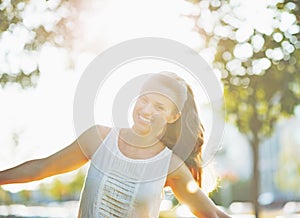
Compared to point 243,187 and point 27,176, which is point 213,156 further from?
point 243,187

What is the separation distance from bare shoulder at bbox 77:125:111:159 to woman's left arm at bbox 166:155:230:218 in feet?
0.89

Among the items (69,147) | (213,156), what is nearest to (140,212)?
(69,147)

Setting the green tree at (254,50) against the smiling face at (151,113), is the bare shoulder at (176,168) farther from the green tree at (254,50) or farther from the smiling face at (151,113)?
the green tree at (254,50)

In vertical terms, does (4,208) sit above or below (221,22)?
below

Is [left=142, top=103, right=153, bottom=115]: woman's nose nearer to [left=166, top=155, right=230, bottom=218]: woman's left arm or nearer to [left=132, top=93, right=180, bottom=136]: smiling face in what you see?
[left=132, top=93, right=180, bottom=136]: smiling face

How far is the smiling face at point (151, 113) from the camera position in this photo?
9.57 ft

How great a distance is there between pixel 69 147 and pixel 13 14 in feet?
7.08

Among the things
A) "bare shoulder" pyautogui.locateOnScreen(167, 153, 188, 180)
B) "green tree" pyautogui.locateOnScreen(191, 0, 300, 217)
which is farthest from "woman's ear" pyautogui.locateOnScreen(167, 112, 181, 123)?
"green tree" pyautogui.locateOnScreen(191, 0, 300, 217)

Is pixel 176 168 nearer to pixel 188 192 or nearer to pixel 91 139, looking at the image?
pixel 188 192

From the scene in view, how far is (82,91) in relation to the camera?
3805 millimetres

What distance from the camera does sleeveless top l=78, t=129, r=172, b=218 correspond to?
294 centimetres

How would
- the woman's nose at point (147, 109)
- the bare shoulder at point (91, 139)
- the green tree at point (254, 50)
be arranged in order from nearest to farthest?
the woman's nose at point (147, 109), the bare shoulder at point (91, 139), the green tree at point (254, 50)

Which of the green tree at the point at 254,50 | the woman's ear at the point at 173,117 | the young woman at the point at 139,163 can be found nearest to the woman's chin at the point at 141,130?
Answer: the young woman at the point at 139,163

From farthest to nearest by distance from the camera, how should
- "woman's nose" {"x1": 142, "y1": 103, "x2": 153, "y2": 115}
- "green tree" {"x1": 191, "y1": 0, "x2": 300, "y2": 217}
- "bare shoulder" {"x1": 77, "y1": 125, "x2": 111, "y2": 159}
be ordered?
"green tree" {"x1": 191, "y1": 0, "x2": 300, "y2": 217} < "bare shoulder" {"x1": 77, "y1": 125, "x2": 111, "y2": 159} < "woman's nose" {"x1": 142, "y1": 103, "x2": 153, "y2": 115}
